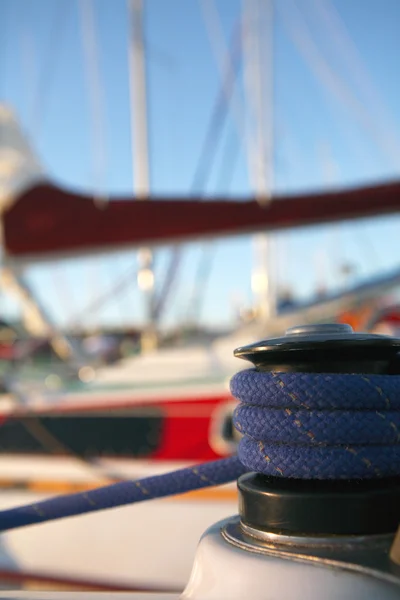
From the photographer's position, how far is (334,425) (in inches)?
29.7

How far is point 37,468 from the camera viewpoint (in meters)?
3.40

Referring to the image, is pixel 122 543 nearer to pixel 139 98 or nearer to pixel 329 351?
pixel 329 351

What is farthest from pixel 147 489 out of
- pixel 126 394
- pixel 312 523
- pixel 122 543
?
pixel 126 394

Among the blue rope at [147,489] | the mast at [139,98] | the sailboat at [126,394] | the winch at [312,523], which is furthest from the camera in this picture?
the mast at [139,98]

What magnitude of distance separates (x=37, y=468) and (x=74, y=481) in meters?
0.24

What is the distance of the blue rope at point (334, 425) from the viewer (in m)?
0.75

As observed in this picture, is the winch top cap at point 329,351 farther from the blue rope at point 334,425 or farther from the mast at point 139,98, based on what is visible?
the mast at point 139,98

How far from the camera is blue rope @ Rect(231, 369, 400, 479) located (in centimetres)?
75

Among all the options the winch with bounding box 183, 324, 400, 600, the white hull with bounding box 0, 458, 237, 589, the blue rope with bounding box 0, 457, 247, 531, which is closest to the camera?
the winch with bounding box 183, 324, 400, 600

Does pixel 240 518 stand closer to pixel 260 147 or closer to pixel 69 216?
pixel 69 216

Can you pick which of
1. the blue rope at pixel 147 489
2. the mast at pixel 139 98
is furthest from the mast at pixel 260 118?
the blue rope at pixel 147 489

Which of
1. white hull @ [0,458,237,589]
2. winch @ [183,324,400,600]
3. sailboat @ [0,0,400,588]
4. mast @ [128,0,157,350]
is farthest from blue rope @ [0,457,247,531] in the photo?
mast @ [128,0,157,350]

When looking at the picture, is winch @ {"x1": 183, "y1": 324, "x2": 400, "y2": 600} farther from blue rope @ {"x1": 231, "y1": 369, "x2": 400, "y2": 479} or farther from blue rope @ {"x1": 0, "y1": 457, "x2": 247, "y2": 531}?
blue rope @ {"x1": 0, "y1": 457, "x2": 247, "y2": 531}

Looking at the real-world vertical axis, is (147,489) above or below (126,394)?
above
